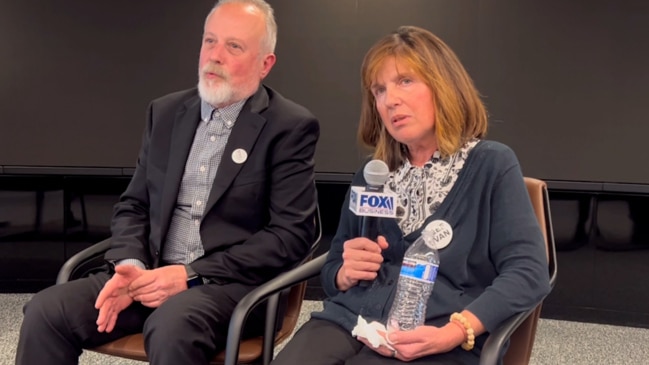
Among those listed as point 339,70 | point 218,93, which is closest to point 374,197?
point 218,93

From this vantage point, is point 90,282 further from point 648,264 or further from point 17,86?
point 648,264

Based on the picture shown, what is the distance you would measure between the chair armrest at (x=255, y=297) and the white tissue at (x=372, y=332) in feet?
1.02

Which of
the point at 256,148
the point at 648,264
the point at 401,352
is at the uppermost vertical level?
the point at 256,148

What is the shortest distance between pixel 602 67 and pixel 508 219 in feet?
7.48

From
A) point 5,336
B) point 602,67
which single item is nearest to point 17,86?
point 5,336

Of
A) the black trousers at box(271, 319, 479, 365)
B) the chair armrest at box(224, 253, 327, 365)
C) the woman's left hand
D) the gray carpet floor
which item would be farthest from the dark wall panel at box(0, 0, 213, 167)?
the woman's left hand

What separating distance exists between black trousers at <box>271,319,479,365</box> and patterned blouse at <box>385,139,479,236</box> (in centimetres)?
31

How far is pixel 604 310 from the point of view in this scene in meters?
3.73

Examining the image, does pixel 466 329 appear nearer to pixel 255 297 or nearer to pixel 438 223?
pixel 438 223

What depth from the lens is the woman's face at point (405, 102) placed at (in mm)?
1691

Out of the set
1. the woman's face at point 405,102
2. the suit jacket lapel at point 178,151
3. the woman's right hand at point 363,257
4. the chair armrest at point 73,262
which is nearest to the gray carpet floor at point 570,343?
the chair armrest at point 73,262

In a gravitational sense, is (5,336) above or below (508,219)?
below

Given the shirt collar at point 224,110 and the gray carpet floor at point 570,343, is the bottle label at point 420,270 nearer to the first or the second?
the shirt collar at point 224,110

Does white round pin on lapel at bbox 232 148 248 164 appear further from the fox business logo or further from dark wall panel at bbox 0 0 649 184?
dark wall panel at bbox 0 0 649 184
